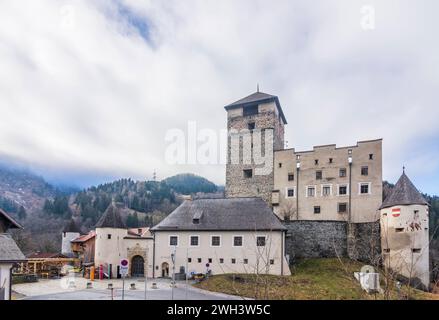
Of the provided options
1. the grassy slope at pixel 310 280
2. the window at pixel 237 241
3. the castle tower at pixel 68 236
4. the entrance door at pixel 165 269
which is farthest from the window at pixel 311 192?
the castle tower at pixel 68 236

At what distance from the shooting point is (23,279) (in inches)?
679

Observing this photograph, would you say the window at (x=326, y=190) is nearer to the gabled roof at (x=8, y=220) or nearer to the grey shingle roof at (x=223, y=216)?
the grey shingle roof at (x=223, y=216)

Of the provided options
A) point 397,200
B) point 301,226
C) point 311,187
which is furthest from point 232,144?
point 397,200

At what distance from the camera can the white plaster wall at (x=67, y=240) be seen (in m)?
32.2

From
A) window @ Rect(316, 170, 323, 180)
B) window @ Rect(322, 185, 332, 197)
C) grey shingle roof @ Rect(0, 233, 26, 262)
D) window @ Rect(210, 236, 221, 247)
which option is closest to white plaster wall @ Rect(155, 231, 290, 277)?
window @ Rect(210, 236, 221, 247)

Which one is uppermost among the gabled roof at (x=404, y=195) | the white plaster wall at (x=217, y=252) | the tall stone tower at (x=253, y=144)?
the tall stone tower at (x=253, y=144)

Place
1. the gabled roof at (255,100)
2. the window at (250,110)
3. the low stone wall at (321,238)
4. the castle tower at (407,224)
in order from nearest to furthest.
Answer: the castle tower at (407,224), the low stone wall at (321,238), the gabled roof at (255,100), the window at (250,110)

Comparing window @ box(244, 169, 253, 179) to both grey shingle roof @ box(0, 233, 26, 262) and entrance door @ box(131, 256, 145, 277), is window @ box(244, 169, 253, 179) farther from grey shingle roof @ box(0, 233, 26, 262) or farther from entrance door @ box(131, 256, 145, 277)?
grey shingle roof @ box(0, 233, 26, 262)

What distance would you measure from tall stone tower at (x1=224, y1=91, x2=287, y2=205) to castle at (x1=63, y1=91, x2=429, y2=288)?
8 centimetres

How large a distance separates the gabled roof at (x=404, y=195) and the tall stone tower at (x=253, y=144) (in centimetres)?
853

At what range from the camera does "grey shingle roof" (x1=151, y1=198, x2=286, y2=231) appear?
63.0ft

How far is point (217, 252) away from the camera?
1925 centimetres
